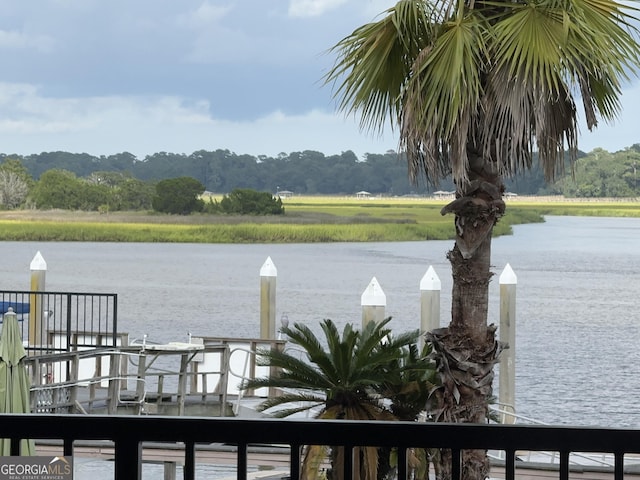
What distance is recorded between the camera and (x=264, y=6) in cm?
12512

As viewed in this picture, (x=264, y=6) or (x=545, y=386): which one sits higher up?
(x=264, y=6)

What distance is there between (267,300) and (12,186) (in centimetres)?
4194

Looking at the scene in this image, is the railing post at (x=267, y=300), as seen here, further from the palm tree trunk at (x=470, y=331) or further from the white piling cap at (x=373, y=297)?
the palm tree trunk at (x=470, y=331)

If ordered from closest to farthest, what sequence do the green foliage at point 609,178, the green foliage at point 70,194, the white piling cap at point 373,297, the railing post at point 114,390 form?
the railing post at point 114,390 → the white piling cap at point 373,297 → the green foliage at point 609,178 → the green foliage at point 70,194

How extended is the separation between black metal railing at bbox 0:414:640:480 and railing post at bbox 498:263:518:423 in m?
14.3

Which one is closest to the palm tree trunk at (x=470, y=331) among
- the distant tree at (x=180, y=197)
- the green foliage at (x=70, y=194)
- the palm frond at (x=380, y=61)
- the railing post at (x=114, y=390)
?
the palm frond at (x=380, y=61)

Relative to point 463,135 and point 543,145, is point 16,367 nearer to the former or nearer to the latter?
point 463,135

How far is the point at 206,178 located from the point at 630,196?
22333 mm

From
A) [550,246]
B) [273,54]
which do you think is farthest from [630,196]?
[273,54]

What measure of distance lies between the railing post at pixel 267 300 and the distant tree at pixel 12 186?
1601 inches

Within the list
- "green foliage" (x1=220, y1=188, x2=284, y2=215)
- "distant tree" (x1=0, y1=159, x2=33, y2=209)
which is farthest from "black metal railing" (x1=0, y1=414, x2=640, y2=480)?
"distant tree" (x1=0, y1=159, x2=33, y2=209)

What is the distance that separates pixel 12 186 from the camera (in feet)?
182

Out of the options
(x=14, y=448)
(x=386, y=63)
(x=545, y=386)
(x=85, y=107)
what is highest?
(x=85, y=107)

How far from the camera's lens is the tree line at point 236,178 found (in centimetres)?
5109
